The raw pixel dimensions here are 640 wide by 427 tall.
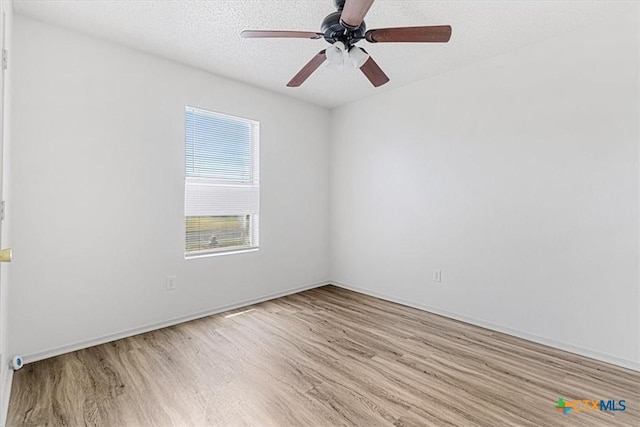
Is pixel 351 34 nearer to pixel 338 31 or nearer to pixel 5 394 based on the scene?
pixel 338 31

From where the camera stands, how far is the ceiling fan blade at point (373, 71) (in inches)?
87.5

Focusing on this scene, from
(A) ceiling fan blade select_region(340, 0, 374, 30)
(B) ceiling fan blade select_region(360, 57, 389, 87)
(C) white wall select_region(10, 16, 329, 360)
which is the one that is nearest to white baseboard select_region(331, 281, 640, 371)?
(C) white wall select_region(10, 16, 329, 360)

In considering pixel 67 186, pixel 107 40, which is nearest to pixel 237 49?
pixel 107 40

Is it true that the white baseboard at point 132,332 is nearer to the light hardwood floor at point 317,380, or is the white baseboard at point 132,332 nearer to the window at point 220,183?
the light hardwood floor at point 317,380

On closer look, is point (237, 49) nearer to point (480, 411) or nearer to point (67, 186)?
point (67, 186)

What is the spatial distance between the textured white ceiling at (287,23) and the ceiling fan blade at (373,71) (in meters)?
0.40

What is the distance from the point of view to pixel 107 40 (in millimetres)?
2652

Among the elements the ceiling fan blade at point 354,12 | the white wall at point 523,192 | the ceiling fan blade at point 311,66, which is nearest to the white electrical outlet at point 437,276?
the white wall at point 523,192

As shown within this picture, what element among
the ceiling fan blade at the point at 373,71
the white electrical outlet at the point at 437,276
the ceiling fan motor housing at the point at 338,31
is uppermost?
Result: the ceiling fan motor housing at the point at 338,31

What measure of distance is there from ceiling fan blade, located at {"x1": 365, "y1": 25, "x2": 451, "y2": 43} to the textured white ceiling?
0.46 meters

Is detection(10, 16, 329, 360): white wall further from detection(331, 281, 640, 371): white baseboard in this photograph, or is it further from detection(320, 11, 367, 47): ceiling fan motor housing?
detection(331, 281, 640, 371): white baseboard

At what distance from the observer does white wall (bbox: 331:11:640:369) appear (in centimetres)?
234

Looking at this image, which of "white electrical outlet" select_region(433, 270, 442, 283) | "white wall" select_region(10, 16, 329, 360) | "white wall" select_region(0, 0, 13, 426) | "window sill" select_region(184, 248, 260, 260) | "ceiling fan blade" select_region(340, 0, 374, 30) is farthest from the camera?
"white electrical outlet" select_region(433, 270, 442, 283)

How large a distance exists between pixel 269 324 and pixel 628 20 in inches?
151
